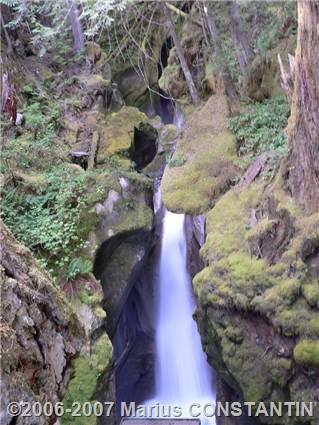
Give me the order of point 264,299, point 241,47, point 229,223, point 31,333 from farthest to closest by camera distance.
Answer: point 241,47 < point 229,223 < point 264,299 < point 31,333

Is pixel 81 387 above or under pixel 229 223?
under

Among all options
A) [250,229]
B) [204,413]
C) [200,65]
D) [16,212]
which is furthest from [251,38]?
[204,413]

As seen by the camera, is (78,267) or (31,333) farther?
(78,267)

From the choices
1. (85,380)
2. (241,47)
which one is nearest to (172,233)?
(241,47)

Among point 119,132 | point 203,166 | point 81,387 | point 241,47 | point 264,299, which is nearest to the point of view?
point 264,299

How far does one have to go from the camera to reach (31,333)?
5.26 metres

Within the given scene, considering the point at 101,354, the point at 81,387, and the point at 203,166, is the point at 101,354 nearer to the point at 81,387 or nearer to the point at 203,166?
the point at 81,387

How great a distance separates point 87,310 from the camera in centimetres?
715

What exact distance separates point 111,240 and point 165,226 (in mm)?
2971

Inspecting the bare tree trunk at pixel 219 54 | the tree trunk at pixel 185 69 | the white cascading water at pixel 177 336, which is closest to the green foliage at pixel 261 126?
the bare tree trunk at pixel 219 54

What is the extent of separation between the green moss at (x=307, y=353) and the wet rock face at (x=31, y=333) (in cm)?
308

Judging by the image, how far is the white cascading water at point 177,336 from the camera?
31.1ft

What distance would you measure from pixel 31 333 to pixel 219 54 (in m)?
7.10

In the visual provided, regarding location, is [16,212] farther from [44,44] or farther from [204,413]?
[44,44]
